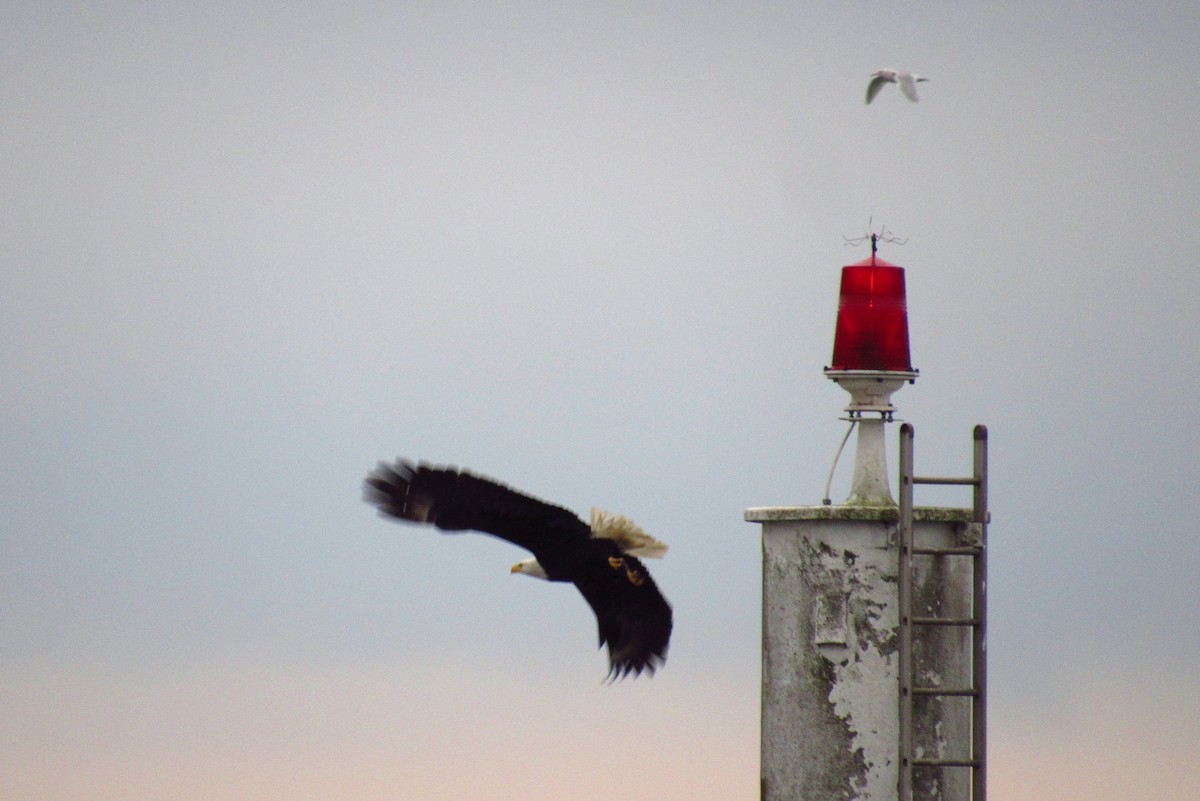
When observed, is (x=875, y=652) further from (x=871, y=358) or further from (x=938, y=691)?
(x=871, y=358)

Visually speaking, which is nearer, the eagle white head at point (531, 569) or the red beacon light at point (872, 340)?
the red beacon light at point (872, 340)

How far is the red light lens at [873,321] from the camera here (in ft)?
23.7

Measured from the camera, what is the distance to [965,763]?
667cm

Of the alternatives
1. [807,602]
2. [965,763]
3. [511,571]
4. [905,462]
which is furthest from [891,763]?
[511,571]

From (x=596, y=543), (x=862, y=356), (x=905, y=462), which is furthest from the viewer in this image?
(x=596, y=543)

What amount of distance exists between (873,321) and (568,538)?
2.14 metres

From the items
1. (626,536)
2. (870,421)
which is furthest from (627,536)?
(870,421)

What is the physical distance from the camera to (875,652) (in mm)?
6824

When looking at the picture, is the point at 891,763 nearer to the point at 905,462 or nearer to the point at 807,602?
the point at 807,602

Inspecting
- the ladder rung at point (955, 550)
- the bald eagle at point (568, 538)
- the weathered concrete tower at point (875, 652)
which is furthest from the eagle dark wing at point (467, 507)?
the ladder rung at point (955, 550)

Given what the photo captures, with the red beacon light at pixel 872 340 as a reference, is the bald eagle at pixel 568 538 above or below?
below

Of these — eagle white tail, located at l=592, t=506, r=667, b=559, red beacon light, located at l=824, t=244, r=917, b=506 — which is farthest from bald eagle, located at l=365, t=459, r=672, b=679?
red beacon light, located at l=824, t=244, r=917, b=506

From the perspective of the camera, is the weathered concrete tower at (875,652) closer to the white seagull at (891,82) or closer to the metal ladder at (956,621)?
the metal ladder at (956,621)

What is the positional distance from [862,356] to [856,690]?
1566 millimetres
